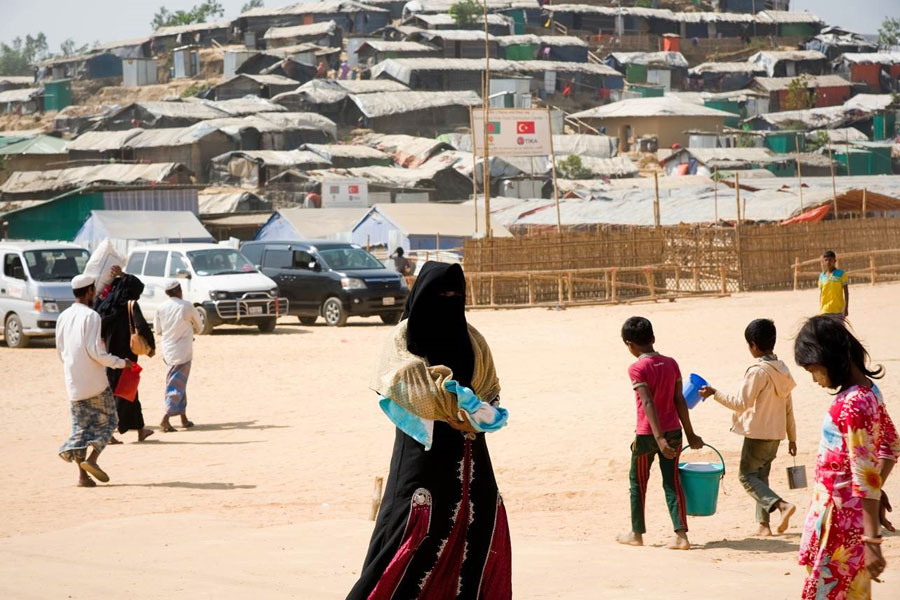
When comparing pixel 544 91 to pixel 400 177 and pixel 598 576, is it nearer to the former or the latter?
pixel 400 177

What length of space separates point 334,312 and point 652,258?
905cm

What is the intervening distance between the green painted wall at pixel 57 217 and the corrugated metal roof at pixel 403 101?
25039 mm

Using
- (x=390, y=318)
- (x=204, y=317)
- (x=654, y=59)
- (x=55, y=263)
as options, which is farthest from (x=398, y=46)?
(x=55, y=263)

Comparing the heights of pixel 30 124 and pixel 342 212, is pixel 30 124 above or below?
above

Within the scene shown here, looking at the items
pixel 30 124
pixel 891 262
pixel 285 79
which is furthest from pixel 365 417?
pixel 30 124

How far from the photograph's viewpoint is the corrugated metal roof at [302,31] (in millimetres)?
81625

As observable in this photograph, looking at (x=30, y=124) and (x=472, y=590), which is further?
(x=30, y=124)

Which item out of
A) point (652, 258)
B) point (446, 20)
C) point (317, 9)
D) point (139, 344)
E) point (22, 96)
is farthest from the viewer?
point (317, 9)

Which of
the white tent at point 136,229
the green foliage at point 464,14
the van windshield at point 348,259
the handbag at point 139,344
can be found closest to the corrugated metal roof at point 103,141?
the white tent at point 136,229

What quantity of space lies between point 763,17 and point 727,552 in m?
86.3

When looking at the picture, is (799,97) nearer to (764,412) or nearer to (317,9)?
(317,9)

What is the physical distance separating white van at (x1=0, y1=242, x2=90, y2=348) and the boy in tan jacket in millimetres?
14654

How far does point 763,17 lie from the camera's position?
87.3 metres

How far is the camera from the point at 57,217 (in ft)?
128
